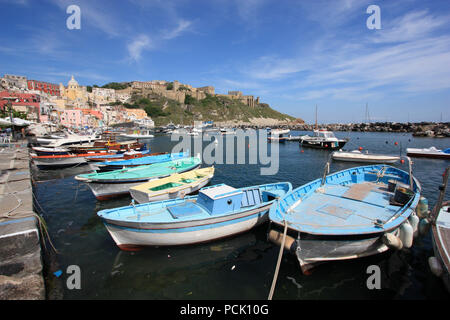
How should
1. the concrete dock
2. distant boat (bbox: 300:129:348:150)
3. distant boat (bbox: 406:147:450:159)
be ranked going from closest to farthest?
1. the concrete dock
2. distant boat (bbox: 406:147:450:159)
3. distant boat (bbox: 300:129:348:150)

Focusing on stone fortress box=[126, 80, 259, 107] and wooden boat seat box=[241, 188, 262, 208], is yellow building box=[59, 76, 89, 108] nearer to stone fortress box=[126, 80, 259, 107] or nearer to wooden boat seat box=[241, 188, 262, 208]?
stone fortress box=[126, 80, 259, 107]

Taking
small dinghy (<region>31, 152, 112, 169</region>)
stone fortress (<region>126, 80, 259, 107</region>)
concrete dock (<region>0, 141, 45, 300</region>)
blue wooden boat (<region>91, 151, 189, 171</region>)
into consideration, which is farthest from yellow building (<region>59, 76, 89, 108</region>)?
concrete dock (<region>0, 141, 45, 300</region>)

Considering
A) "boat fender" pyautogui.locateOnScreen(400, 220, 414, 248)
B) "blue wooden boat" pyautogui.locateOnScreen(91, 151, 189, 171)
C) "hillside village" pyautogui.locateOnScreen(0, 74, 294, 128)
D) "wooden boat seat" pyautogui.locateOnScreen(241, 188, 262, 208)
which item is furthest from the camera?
"hillside village" pyautogui.locateOnScreen(0, 74, 294, 128)

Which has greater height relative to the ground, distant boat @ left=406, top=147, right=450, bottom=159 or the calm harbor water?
distant boat @ left=406, top=147, right=450, bottom=159

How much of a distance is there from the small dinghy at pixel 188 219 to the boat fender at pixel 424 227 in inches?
262

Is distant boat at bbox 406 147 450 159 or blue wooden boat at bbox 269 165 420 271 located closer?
blue wooden boat at bbox 269 165 420 271

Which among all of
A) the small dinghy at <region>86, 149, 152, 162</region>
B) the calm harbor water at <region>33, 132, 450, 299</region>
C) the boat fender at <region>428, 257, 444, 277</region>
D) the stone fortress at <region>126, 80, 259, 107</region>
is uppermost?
the stone fortress at <region>126, 80, 259, 107</region>

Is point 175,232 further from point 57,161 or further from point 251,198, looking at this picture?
point 57,161

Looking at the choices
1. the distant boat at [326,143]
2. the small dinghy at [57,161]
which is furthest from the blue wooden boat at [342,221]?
the distant boat at [326,143]

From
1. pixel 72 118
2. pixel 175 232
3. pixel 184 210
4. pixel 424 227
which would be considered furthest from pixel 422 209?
pixel 72 118

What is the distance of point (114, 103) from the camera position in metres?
153

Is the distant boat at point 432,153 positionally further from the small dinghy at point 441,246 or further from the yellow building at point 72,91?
the yellow building at point 72,91

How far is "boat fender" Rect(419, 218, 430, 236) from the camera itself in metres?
9.12
